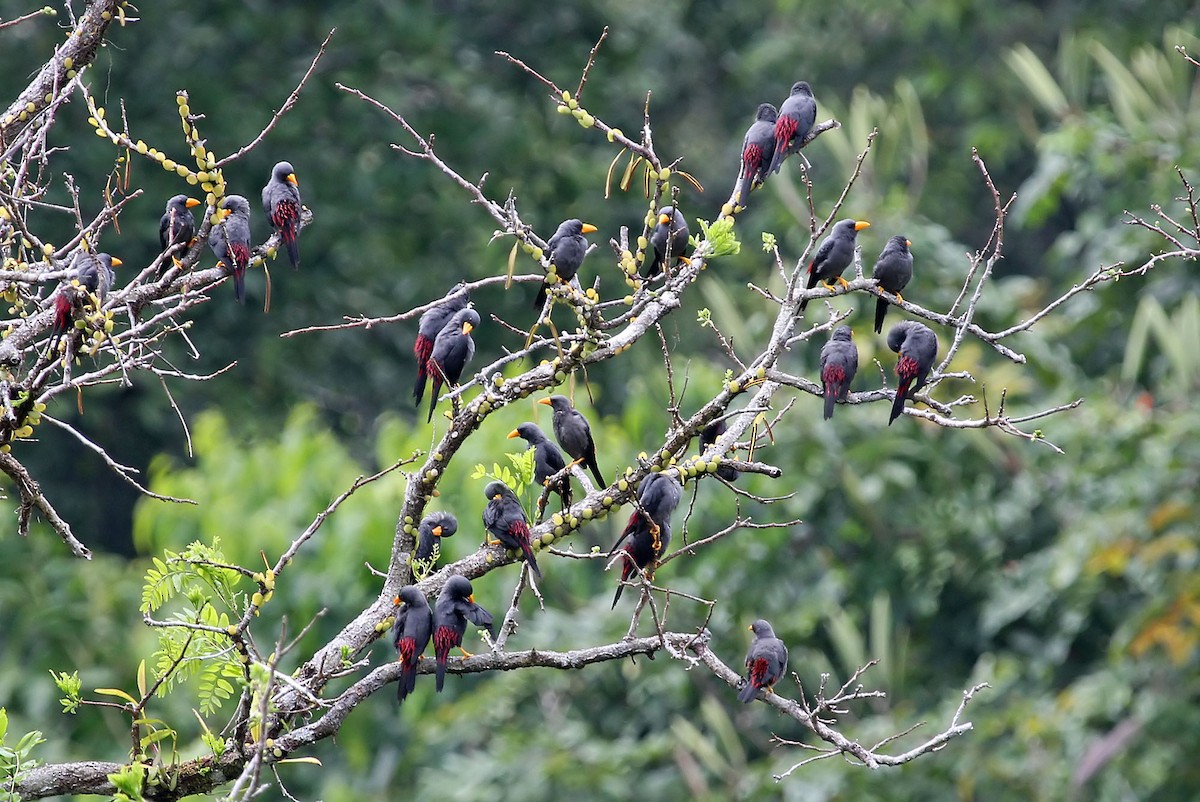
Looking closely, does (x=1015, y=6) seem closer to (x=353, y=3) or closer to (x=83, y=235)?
(x=353, y=3)

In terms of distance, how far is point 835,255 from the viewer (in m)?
5.62

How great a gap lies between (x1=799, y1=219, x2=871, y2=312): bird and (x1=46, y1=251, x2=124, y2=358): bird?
2280mm

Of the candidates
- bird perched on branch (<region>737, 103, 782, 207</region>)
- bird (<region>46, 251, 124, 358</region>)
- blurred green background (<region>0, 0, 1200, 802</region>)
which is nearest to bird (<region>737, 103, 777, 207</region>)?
bird perched on branch (<region>737, 103, 782, 207</region>)

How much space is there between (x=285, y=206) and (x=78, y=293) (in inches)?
37.7

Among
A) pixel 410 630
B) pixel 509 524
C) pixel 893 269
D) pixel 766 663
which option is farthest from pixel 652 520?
pixel 893 269

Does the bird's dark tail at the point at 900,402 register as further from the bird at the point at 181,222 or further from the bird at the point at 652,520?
the bird at the point at 181,222

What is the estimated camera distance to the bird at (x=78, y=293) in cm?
448

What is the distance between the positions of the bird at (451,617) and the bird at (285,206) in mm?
1194

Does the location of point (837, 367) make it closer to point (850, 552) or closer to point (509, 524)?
point (509, 524)

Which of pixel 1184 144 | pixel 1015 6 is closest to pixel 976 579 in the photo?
pixel 1184 144

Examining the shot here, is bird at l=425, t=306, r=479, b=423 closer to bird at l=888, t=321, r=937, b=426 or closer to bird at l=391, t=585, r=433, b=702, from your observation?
bird at l=391, t=585, r=433, b=702

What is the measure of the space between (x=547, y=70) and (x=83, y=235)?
37.3 feet

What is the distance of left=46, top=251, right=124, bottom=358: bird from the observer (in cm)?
448

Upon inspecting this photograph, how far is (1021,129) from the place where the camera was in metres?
16.4
